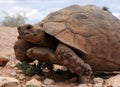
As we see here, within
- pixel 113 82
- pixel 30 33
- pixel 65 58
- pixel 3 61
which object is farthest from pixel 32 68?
pixel 113 82

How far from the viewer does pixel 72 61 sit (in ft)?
22.6

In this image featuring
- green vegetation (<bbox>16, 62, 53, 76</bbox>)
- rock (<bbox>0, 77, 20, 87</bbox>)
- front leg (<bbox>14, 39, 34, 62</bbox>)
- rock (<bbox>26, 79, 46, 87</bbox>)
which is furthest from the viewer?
front leg (<bbox>14, 39, 34, 62</bbox>)

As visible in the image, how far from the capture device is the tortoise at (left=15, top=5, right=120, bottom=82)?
6980 mm

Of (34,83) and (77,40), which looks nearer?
(34,83)

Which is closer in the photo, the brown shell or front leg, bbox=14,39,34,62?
the brown shell

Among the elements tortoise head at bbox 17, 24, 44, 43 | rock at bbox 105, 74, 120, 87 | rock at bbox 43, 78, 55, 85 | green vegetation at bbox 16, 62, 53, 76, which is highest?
tortoise head at bbox 17, 24, 44, 43

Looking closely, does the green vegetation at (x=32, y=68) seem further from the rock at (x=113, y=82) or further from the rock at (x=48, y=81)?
the rock at (x=113, y=82)

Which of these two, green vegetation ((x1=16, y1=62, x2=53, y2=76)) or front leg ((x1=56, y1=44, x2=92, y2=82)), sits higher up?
front leg ((x1=56, y1=44, x2=92, y2=82))

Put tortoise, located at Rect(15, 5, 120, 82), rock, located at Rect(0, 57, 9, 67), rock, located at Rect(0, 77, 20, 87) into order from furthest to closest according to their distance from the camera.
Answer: rock, located at Rect(0, 57, 9, 67), tortoise, located at Rect(15, 5, 120, 82), rock, located at Rect(0, 77, 20, 87)

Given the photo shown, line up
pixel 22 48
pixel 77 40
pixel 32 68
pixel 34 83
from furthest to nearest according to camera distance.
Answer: pixel 22 48, pixel 32 68, pixel 77 40, pixel 34 83

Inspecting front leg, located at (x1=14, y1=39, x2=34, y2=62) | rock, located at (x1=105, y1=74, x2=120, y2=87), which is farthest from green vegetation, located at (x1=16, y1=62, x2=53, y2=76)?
rock, located at (x1=105, y1=74, x2=120, y2=87)

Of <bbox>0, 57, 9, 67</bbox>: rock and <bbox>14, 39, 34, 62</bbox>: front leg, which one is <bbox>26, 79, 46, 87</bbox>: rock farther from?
<bbox>0, 57, 9, 67</bbox>: rock

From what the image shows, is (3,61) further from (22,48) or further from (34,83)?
(34,83)

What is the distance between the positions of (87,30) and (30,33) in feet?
3.23
